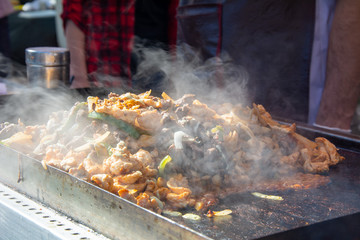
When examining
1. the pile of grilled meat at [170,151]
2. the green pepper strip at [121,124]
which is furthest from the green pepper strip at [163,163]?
the green pepper strip at [121,124]

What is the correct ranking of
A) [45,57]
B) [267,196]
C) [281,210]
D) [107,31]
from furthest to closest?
1. [107,31]
2. [45,57]
3. [267,196]
4. [281,210]

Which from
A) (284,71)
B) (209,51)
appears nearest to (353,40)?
(284,71)

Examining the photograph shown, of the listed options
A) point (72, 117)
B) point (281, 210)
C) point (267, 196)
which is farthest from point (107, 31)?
point (281, 210)

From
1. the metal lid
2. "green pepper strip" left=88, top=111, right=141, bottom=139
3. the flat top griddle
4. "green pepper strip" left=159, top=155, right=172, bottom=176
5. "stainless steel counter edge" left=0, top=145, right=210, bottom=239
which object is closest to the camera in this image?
"stainless steel counter edge" left=0, top=145, right=210, bottom=239

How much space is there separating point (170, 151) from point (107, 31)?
4.62 m

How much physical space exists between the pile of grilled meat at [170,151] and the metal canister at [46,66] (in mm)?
1371

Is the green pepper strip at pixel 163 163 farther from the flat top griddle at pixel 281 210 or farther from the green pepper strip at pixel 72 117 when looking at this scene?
the green pepper strip at pixel 72 117

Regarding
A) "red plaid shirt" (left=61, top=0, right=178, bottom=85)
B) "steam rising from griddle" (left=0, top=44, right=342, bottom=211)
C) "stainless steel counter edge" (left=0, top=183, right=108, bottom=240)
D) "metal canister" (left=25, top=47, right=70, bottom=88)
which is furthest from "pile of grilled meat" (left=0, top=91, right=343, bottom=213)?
"red plaid shirt" (left=61, top=0, right=178, bottom=85)

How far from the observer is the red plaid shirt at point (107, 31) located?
20.3 feet

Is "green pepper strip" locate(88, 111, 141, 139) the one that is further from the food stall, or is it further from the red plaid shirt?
the red plaid shirt

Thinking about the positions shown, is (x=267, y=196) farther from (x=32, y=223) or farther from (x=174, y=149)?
(x=32, y=223)

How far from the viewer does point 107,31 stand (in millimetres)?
6457

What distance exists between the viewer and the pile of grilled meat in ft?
6.81

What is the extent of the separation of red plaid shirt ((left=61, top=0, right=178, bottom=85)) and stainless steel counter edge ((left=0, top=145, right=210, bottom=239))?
3879 millimetres
